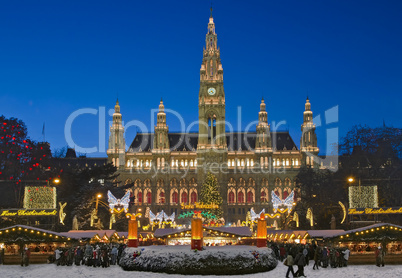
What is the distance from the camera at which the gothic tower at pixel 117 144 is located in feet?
390

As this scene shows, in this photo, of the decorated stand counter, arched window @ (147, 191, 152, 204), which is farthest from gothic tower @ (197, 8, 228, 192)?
the decorated stand counter

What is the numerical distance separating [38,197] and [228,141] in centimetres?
8176

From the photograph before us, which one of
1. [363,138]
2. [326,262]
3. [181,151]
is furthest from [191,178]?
[326,262]

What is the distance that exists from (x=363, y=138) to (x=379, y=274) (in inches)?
1594

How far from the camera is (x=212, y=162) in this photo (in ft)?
380

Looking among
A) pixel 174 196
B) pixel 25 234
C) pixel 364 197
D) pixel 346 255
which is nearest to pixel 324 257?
pixel 346 255

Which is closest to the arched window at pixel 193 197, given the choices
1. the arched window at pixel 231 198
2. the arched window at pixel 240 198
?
the arched window at pixel 231 198

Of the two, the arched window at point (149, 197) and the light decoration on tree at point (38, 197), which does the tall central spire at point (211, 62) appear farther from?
the light decoration on tree at point (38, 197)

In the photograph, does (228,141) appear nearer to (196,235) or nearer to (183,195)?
(183,195)

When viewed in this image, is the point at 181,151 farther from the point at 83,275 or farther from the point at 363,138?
the point at 83,275

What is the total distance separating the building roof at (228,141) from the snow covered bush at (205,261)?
8962 cm

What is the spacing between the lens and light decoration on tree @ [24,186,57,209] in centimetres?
4622

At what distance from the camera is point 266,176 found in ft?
383

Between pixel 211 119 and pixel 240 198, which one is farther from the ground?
pixel 211 119
